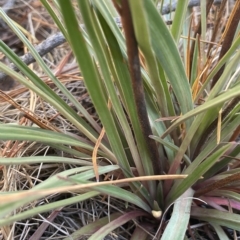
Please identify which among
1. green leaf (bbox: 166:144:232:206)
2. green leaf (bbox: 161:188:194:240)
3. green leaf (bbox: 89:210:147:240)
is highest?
green leaf (bbox: 166:144:232:206)

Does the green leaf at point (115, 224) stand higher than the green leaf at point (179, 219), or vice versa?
the green leaf at point (179, 219)

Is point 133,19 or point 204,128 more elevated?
point 133,19

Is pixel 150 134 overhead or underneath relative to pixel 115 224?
overhead

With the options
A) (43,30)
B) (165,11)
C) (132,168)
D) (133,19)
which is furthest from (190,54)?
(43,30)

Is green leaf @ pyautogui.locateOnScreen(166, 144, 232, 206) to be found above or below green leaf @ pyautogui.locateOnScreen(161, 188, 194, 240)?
above

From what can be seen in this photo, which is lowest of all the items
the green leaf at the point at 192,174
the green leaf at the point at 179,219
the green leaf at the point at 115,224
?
the green leaf at the point at 115,224

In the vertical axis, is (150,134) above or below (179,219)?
above

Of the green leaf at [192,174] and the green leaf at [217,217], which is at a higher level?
the green leaf at [192,174]

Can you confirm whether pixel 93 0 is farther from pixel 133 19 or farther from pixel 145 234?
pixel 145 234

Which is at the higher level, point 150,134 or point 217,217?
point 150,134

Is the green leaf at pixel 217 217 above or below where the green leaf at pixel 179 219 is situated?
below

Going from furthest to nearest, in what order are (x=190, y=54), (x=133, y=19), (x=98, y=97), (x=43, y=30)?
(x=43, y=30)
(x=190, y=54)
(x=98, y=97)
(x=133, y=19)
